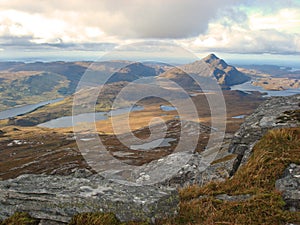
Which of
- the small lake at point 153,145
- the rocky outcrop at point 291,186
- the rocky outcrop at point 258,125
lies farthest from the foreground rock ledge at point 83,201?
the small lake at point 153,145

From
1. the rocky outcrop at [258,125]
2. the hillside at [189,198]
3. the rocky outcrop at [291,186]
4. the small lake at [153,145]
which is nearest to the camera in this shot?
the hillside at [189,198]

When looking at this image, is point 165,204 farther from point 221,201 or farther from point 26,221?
point 26,221

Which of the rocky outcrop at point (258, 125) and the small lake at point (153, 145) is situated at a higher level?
the rocky outcrop at point (258, 125)

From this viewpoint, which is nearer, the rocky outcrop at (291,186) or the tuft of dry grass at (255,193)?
the tuft of dry grass at (255,193)

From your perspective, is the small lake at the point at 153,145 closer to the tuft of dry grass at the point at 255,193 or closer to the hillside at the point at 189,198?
the tuft of dry grass at the point at 255,193

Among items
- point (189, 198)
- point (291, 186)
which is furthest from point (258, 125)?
point (189, 198)

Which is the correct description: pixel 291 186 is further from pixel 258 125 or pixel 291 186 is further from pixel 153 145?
pixel 153 145

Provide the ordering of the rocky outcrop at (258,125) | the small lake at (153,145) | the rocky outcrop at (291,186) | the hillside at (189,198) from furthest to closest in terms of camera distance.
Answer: the small lake at (153,145), the rocky outcrop at (258,125), the rocky outcrop at (291,186), the hillside at (189,198)
